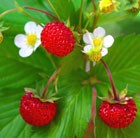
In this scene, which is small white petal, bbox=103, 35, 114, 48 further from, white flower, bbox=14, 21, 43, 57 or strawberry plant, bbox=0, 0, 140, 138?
white flower, bbox=14, 21, 43, 57

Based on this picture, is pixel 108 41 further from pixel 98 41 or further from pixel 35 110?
pixel 35 110

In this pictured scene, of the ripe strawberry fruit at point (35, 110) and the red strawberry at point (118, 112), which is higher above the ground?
the ripe strawberry fruit at point (35, 110)

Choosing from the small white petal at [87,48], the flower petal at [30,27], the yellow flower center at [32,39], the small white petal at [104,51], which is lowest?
the small white petal at [104,51]

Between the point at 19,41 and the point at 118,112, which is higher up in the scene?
the point at 19,41

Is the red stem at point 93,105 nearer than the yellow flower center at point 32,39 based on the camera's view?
Yes

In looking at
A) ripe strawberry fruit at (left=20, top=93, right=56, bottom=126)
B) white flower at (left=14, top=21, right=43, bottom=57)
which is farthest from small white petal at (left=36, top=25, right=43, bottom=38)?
ripe strawberry fruit at (left=20, top=93, right=56, bottom=126)

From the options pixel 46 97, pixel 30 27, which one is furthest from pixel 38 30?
pixel 46 97

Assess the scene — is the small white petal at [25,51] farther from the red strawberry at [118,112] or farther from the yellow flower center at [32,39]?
the red strawberry at [118,112]

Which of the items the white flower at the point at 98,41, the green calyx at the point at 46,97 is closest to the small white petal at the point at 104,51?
the white flower at the point at 98,41
